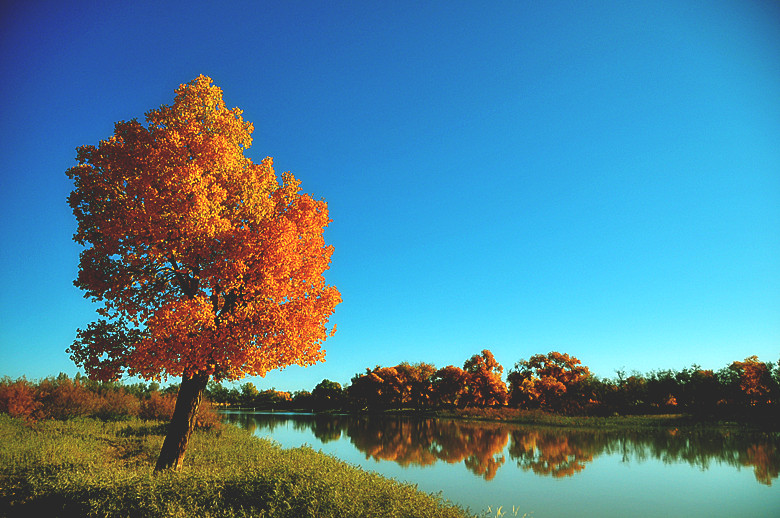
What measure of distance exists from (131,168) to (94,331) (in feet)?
15.9

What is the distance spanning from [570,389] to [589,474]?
4924cm

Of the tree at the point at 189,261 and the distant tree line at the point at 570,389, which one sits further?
the distant tree line at the point at 570,389

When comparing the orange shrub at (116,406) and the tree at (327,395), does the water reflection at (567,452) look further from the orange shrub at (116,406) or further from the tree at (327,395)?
the tree at (327,395)

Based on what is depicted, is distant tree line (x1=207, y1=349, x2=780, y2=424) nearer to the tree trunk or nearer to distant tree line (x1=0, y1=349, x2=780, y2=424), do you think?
distant tree line (x1=0, y1=349, x2=780, y2=424)

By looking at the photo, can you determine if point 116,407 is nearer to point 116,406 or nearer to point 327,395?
point 116,406

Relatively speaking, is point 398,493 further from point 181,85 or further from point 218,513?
point 181,85

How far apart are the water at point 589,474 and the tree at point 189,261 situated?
743cm

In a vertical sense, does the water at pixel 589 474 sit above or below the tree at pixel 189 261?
below

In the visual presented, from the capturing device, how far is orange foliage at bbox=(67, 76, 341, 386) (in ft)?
33.9

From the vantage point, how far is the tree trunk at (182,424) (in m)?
11.4

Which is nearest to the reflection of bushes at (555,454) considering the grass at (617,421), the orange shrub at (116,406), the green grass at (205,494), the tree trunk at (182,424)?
the green grass at (205,494)

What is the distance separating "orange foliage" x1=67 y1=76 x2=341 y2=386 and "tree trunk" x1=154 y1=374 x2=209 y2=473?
1.01 meters

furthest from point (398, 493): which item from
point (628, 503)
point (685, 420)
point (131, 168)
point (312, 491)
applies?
point (685, 420)

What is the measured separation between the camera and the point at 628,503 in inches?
522
